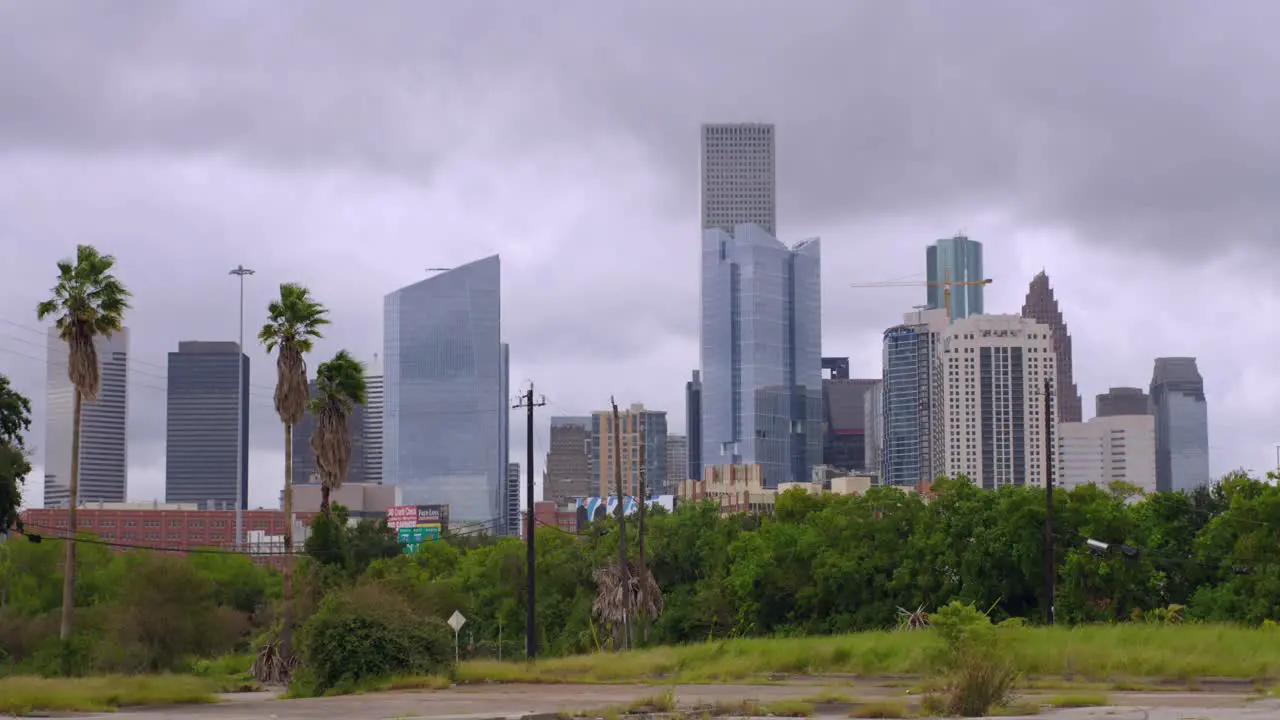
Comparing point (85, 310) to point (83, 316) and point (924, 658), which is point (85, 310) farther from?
point (924, 658)

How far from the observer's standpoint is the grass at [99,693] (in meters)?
41.2

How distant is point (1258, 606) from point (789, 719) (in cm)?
3326

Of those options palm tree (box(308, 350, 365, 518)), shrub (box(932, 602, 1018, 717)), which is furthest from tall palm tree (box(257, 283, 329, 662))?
shrub (box(932, 602, 1018, 717))

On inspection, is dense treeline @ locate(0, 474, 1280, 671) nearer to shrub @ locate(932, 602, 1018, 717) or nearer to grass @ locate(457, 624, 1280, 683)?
grass @ locate(457, 624, 1280, 683)

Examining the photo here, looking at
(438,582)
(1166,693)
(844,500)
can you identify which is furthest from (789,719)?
(438,582)

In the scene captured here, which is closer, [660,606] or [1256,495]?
[1256,495]

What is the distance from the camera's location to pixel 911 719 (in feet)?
102

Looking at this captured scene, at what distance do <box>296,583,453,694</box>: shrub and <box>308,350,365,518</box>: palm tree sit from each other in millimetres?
19036

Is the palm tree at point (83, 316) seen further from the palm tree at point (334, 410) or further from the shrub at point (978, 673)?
the shrub at point (978, 673)

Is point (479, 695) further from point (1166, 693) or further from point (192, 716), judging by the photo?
point (1166, 693)

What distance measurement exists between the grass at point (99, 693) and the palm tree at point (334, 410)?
62.8 ft

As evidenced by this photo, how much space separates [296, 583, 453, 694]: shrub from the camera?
49875mm

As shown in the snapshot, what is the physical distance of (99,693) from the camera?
4441cm

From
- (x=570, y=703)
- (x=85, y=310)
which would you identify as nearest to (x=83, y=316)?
(x=85, y=310)
